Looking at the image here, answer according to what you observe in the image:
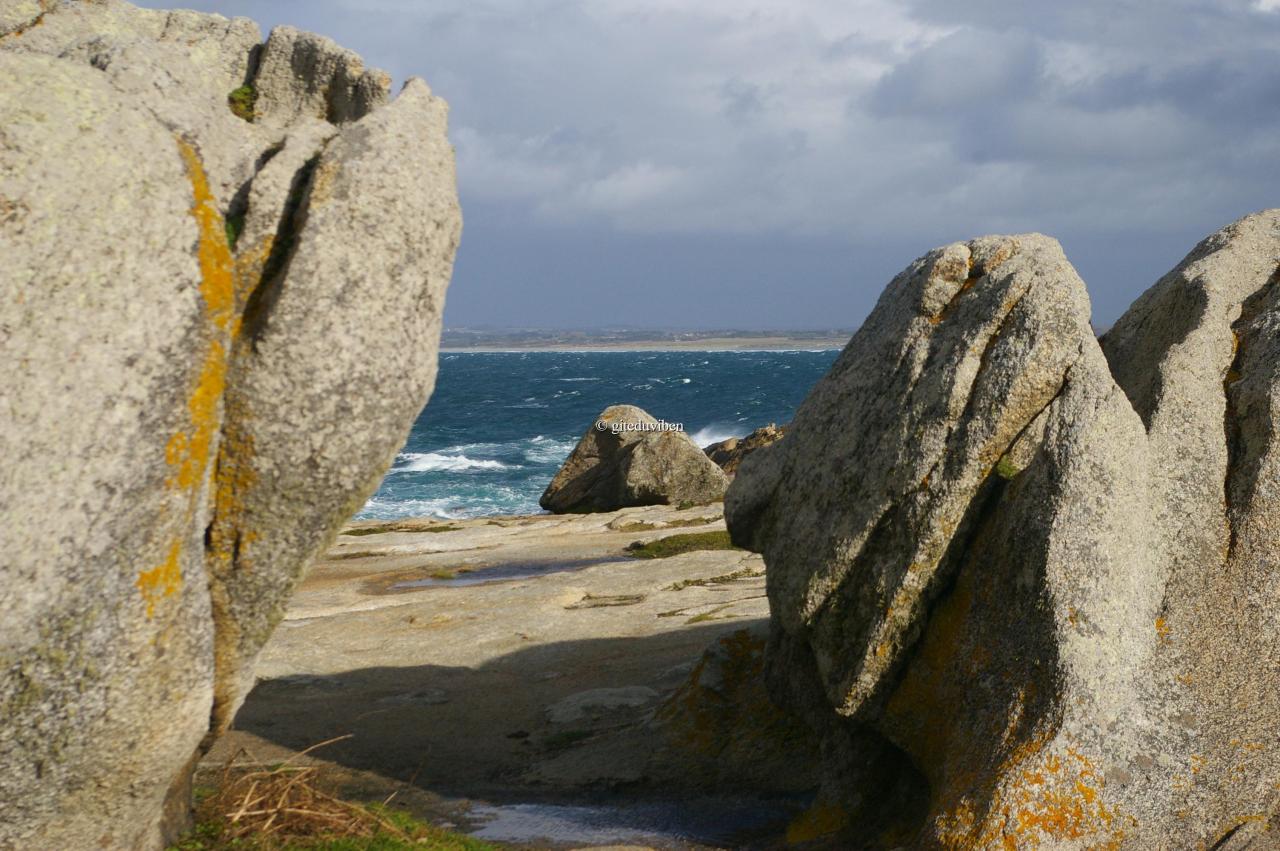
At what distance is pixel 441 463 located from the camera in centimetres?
8356

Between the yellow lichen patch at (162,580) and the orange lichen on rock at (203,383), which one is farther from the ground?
the orange lichen on rock at (203,383)

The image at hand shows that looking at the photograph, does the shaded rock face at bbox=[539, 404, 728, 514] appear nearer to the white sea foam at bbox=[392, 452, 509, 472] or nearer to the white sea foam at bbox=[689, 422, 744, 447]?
the white sea foam at bbox=[392, 452, 509, 472]

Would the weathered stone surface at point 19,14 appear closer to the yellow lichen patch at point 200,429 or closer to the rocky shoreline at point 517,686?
the yellow lichen patch at point 200,429

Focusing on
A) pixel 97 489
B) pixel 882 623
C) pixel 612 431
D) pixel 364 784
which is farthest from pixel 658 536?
pixel 97 489

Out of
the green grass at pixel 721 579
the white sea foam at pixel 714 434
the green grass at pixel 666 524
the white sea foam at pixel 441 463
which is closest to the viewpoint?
the green grass at pixel 721 579

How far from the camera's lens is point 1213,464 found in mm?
11438

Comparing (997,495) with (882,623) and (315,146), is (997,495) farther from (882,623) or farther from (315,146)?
(315,146)

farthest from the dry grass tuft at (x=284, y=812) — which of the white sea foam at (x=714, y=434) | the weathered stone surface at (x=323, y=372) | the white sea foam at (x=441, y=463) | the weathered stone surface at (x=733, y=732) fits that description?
the white sea foam at (x=714, y=434)

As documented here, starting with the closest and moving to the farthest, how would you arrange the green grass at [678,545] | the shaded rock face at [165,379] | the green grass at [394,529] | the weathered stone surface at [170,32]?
the shaded rock face at [165,379], the weathered stone surface at [170,32], the green grass at [678,545], the green grass at [394,529]

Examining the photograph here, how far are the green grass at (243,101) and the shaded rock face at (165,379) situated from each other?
0.89 m

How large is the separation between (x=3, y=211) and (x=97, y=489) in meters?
2.08

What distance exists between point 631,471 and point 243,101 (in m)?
35.6

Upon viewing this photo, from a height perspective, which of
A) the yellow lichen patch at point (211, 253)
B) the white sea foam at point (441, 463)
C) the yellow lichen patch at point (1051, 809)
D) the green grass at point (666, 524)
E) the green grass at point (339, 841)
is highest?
the yellow lichen patch at point (211, 253)

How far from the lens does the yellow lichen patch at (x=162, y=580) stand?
326 inches
